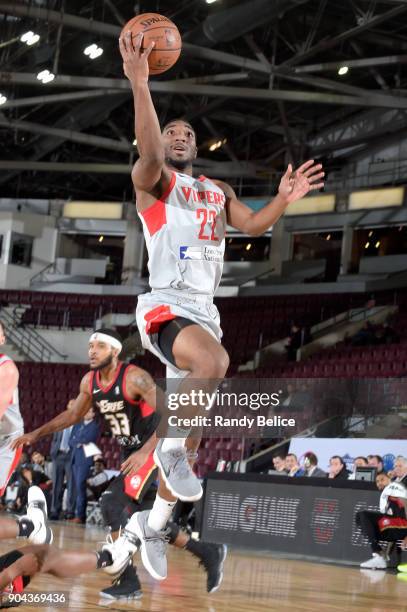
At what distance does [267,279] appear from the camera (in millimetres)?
29062

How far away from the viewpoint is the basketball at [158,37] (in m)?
5.04

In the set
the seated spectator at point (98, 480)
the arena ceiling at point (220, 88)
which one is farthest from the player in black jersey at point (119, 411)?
the arena ceiling at point (220, 88)

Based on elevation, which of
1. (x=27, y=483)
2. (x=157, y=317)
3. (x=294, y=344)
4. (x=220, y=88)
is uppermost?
(x=220, y=88)

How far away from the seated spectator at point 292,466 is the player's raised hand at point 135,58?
29.4ft

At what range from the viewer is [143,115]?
4719mm

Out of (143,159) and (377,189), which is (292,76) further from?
(143,159)

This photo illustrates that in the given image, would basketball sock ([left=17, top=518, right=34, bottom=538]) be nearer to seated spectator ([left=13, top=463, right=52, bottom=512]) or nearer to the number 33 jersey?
the number 33 jersey

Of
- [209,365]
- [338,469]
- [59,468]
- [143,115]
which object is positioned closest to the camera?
[143,115]

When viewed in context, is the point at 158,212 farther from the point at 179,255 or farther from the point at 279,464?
the point at 279,464

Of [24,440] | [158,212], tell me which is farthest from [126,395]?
[158,212]

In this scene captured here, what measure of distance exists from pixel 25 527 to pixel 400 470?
565cm

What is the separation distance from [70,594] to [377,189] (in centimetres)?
2340

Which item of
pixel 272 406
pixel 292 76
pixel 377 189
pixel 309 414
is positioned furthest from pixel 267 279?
pixel 272 406

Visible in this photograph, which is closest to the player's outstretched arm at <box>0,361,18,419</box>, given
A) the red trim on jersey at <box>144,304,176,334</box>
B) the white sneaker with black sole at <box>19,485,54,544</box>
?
the red trim on jersey at <box>144,304,176,334</box>
